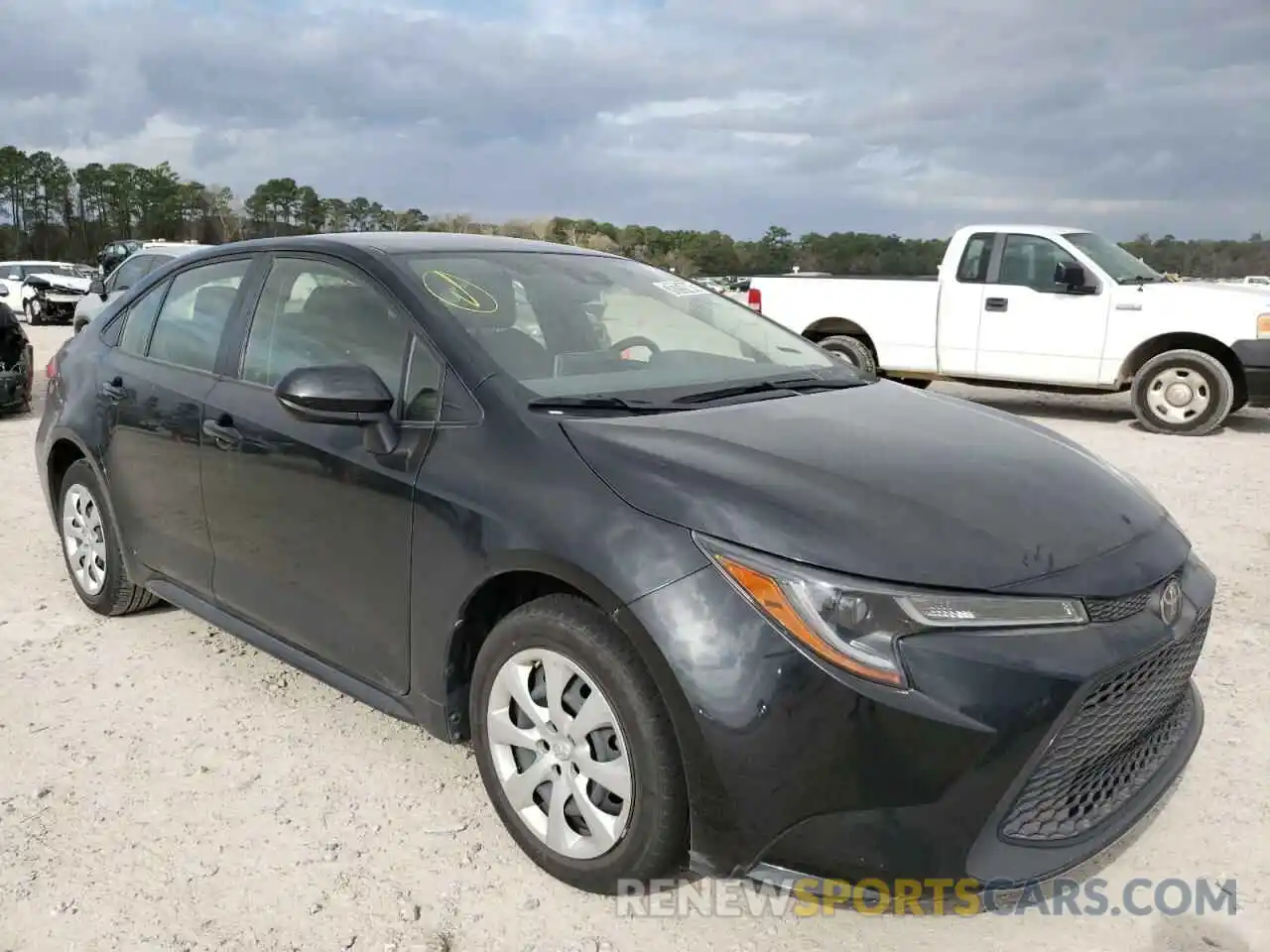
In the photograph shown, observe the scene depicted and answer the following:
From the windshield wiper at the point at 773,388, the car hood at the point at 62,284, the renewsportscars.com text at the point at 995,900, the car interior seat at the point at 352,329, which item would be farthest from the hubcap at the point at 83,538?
the car hood at the point at 62,284

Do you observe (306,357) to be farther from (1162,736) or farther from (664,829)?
(1162,736)

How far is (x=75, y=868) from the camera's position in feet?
8.98

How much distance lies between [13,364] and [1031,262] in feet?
32.7

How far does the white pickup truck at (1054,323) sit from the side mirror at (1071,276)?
1cm

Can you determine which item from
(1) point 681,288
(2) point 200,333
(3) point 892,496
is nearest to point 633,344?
(1) point 681,288

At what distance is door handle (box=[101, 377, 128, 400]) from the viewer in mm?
4094

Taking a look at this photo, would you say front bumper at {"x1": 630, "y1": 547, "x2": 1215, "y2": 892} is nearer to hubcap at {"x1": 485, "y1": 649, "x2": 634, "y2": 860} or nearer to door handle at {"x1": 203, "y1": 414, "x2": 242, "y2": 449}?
hubcap at {"x1": 485, "y1": 649, "x2": 634, "y2": 860}

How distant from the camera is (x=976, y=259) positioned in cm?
1055

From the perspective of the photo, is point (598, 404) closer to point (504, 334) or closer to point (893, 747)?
point (504, 334)

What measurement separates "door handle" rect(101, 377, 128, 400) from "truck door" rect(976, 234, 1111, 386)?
8.48 meters

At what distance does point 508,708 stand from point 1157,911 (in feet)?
5.50

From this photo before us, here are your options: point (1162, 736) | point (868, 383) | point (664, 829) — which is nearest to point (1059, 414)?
point (868, 383)

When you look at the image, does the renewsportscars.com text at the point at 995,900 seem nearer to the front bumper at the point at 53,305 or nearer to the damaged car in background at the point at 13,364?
the damaged car in background at the point at 13,364

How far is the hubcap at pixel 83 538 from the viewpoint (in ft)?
14.6
